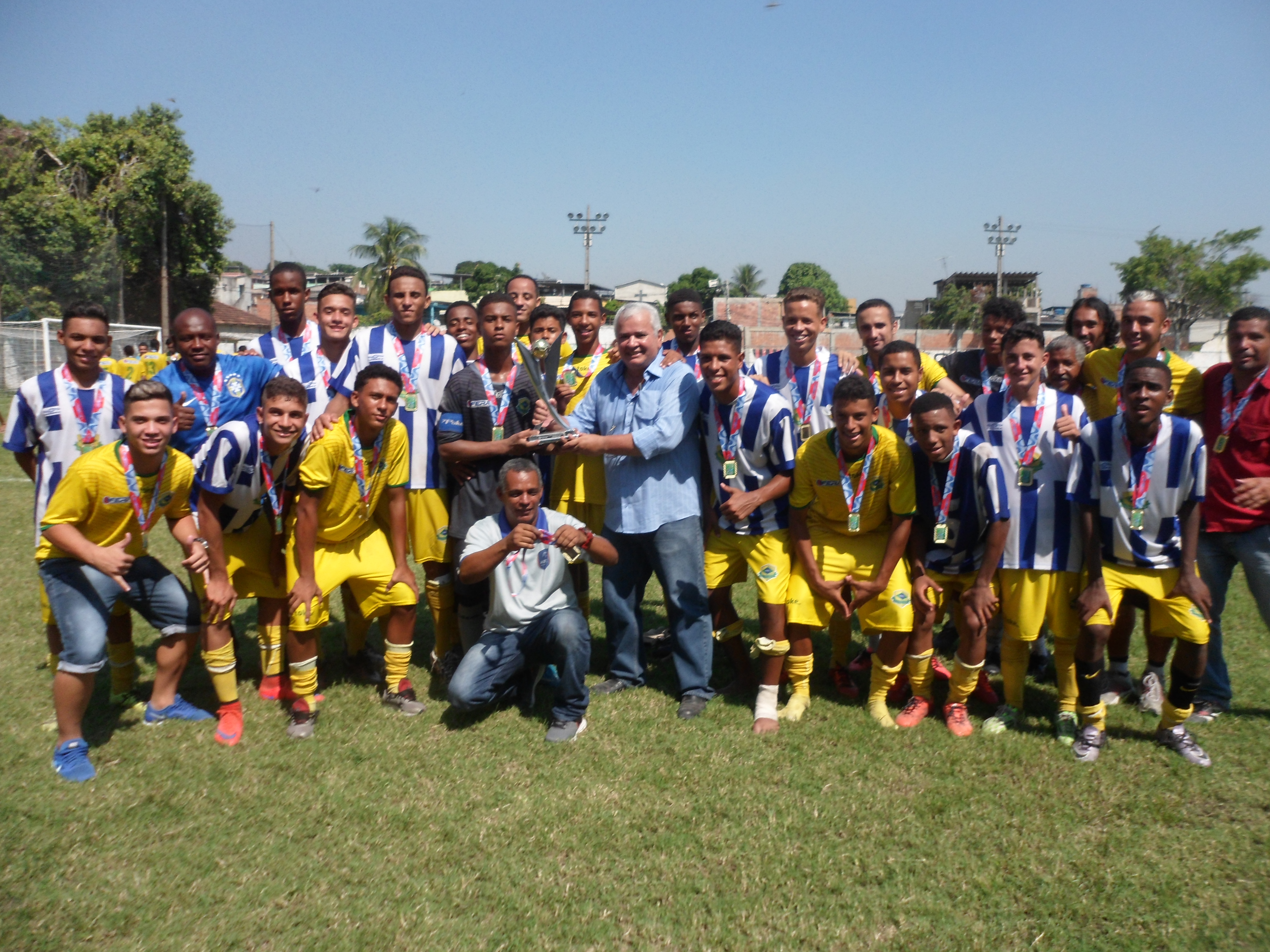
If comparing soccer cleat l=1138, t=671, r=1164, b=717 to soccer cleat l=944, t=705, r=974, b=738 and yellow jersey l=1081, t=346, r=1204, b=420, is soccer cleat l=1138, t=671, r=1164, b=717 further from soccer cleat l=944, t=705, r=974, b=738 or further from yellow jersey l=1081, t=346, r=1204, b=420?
yellow jersey l=1081, t=346, r=1204, b=420

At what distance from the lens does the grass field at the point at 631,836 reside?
10.7ft

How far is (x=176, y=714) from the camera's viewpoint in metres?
5.05

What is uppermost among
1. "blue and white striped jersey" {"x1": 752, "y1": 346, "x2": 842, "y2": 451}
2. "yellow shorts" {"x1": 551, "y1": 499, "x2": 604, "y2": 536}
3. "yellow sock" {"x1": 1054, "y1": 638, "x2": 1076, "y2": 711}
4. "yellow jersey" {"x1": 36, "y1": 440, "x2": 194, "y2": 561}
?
"blue and white striped jersey" {"x1": 752, "y1": 346, "x2": 842, "y2": 451}

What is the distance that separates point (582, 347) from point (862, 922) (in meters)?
4.11

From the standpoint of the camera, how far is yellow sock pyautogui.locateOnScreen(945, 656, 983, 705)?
16.0 feet

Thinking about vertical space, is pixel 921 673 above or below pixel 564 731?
above

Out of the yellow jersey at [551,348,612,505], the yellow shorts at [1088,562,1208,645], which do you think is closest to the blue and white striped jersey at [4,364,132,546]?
the yellow jersey at [551,348,612,505]

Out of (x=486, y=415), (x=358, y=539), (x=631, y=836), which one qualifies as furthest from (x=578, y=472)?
(x=631, y=836)

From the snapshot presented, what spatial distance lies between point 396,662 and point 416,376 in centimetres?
177

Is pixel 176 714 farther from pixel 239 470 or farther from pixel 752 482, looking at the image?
pixel 752 482

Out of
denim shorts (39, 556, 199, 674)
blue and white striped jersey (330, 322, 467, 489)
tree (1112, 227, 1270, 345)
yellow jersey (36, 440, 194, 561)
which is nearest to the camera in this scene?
yellow jersey (36, 440, 194, 561)

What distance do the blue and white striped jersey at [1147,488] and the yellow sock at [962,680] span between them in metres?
0.93

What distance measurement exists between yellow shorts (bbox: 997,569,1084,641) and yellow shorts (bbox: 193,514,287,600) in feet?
13.5

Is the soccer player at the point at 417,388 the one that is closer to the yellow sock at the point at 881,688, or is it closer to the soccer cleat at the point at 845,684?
the soccer cleat at the point at 845,684
